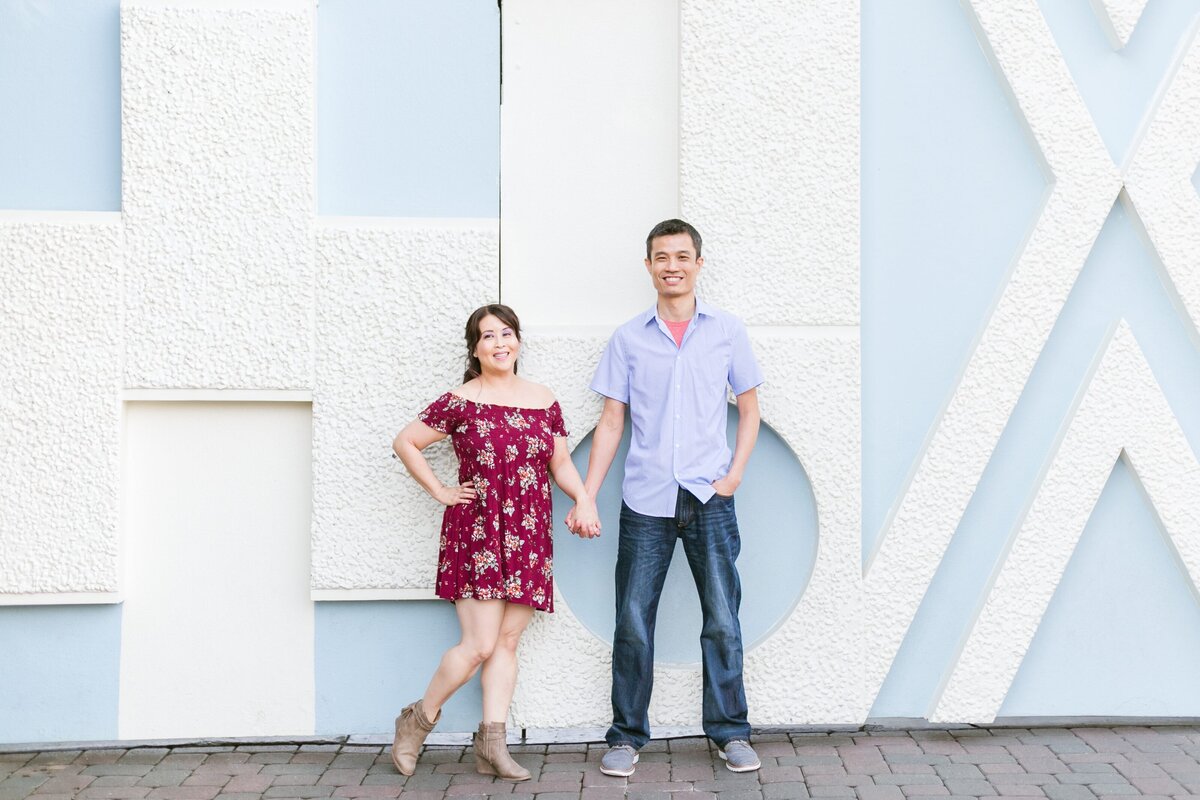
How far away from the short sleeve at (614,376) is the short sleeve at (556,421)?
0.16m

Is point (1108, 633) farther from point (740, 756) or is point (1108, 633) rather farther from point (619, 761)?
point (619, 761)

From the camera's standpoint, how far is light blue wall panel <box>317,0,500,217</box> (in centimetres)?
436

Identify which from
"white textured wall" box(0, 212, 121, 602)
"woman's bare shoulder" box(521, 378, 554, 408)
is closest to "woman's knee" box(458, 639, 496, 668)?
"woman's bare shoulder" box(521, 378, 554, 408)

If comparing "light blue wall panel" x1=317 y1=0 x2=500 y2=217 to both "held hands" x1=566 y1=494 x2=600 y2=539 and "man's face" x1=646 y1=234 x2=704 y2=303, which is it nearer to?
"man's face" x1=646 y1=234 x2=704 y2=303

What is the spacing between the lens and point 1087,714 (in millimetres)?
4488

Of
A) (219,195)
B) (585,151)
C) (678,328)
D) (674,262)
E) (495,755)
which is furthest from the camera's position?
(585,151)

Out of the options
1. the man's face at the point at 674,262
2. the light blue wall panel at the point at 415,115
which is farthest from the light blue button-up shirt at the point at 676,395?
the light blue wall panel at the point at 415,115

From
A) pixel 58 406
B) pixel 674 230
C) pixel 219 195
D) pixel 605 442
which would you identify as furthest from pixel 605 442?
pixel 58 406

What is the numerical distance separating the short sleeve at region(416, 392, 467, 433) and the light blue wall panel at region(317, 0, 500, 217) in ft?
2.65

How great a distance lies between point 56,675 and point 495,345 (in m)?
2.19

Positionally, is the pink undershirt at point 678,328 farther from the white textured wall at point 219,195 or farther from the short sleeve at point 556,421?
the white textured wall at point 219,195

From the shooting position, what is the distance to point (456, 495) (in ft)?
13.2

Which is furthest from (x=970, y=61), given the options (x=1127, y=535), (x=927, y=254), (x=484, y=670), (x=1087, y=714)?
(x=484, y=670)

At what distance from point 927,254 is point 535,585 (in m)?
2.10
